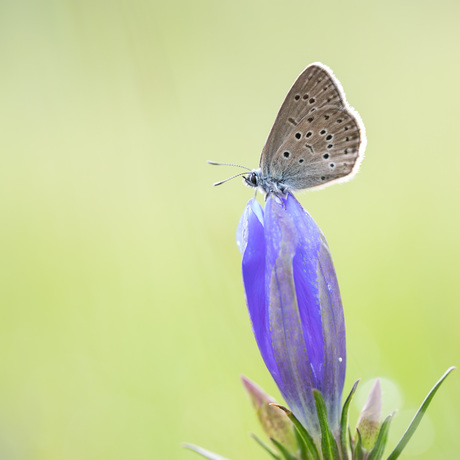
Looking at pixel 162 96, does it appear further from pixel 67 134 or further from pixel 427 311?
pixel 67 134

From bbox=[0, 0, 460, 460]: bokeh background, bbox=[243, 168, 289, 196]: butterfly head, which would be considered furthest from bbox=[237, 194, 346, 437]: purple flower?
bbox=[0, 0, 460, 460]: bokeh background

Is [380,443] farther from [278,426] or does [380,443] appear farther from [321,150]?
[321,150]

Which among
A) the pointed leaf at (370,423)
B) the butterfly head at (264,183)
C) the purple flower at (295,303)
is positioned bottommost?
the pointed leaf at (370,423)

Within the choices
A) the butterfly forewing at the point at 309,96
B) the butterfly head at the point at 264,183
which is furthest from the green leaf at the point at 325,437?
the butterfly forewing at the point at 309,96

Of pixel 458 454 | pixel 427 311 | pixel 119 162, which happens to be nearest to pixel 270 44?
pixel 119 162

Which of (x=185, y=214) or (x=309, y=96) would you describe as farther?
(x=185, y=214)

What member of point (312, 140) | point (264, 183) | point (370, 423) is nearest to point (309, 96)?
point (312, 140)

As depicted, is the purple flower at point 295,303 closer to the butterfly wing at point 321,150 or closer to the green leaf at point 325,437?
the green leaf at point 325,437

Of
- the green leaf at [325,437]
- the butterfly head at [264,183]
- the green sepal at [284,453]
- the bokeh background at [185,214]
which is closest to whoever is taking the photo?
the green leaf at [325,437]
